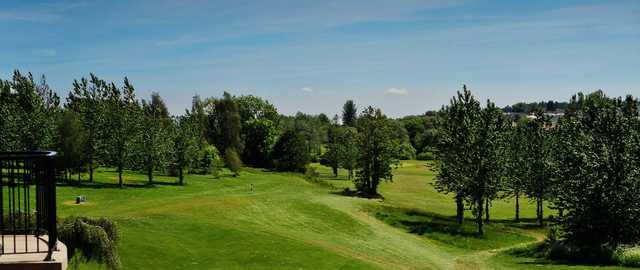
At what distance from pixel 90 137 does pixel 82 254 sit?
180ft

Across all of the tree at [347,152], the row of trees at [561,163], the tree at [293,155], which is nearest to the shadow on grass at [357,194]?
the row of trees at [561,163]

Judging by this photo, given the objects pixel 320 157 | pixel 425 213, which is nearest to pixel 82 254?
pixel 425 213

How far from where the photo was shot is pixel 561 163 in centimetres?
5569

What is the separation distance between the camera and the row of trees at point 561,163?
46.8m

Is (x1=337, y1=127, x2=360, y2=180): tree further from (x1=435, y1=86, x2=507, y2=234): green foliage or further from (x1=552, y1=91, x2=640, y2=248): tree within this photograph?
(x1=552, y1=91, x2=640, y2=248): tree

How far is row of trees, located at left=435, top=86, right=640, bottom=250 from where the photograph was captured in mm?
46844

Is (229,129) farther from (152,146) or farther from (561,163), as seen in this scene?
(561,163)

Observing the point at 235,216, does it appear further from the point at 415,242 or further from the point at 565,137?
the point at 565,137

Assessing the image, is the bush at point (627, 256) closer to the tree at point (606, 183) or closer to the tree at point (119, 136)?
the tree at point (606, 183)

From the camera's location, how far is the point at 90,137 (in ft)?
248

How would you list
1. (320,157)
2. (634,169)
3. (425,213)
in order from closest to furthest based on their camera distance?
(634,169) < (425,213) < (320,157)

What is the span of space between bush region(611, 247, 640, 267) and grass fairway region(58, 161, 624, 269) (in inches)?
180

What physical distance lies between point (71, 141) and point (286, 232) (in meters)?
38.8

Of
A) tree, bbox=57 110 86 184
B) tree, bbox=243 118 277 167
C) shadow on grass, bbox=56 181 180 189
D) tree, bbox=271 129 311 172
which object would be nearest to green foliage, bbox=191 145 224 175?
tree, bbox=271 129 311 172
